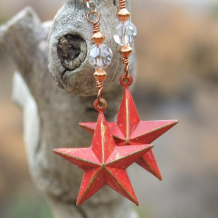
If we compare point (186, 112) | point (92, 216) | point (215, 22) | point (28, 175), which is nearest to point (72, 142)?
point (92, 216)

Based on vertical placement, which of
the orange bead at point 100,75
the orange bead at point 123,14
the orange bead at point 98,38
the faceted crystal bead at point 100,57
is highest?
the orange bead at point 123,14

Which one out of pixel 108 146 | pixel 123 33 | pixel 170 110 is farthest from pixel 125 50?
pixel 170 110

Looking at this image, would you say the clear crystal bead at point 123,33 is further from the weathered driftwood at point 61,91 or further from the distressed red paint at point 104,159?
the distressed red paint at point 104,159

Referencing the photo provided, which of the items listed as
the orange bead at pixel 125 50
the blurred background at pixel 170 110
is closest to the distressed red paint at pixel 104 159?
the orange bead at pixel 125 50

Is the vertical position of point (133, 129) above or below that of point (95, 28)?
Answer: below

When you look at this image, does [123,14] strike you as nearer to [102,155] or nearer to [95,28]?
[95,28]

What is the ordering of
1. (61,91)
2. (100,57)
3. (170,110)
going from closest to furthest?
1. (100,57)
2. (61,91)
3. (170,110)

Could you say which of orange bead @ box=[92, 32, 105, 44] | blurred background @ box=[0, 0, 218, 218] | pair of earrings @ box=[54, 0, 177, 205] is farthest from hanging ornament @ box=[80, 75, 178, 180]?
blurred background @ box=[0, 0, 218, 218]
